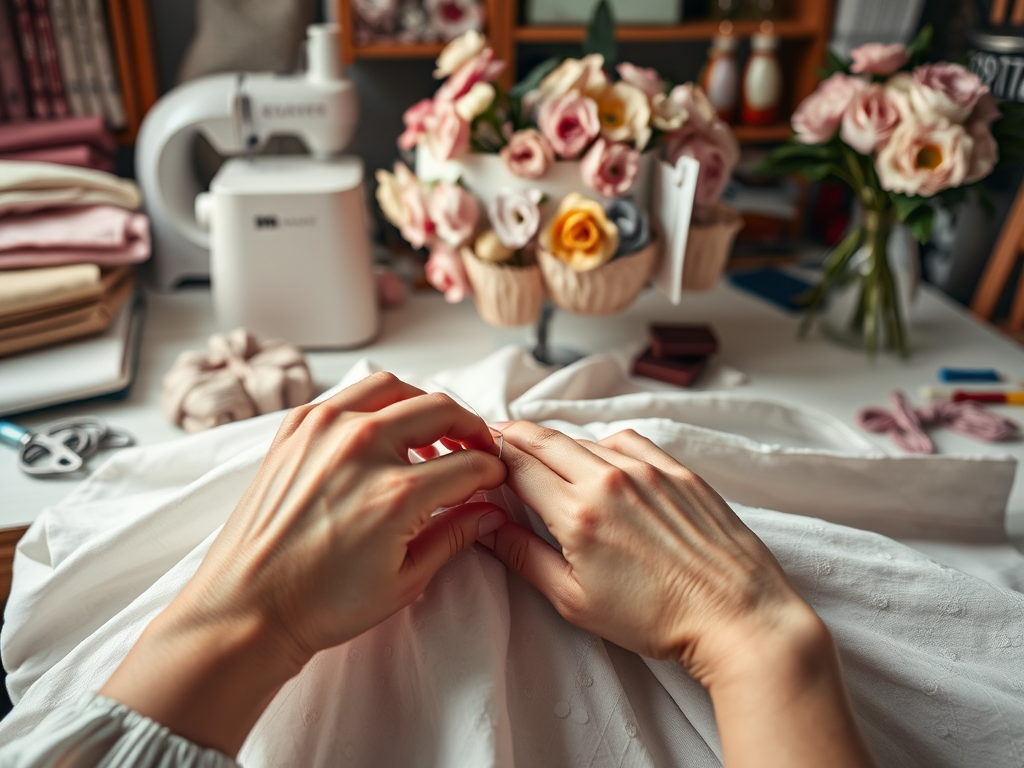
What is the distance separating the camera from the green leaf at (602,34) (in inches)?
46.8

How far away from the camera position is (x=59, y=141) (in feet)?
4.53

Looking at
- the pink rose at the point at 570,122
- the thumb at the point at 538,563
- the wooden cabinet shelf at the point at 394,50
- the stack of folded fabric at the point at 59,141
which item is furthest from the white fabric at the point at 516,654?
the wooden cabinet shelf at the point at 394,50

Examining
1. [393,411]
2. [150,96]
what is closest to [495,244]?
[393,411]

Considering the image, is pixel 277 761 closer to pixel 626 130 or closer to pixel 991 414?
pixel 626 130

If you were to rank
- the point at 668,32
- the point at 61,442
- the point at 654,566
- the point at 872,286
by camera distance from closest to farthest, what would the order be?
the point at 654,566 → the point at 61,442 → the point at 872,286 → the point at 668,32

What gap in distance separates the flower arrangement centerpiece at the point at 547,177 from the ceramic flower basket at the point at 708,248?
0.04 meters

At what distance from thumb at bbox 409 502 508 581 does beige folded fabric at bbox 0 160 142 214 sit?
875mm

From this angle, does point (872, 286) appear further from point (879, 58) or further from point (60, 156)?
point (60, 156)

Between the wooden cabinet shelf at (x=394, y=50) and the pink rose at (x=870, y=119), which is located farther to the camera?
the wooden cabinet shelf at (x=394, y=50)

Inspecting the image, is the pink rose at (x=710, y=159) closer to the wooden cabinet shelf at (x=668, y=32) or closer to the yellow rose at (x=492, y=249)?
the yellow rose at (x=492, y=249)

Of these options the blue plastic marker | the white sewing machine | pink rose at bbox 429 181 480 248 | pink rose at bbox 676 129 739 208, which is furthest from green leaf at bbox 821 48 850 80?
the white sewing machine

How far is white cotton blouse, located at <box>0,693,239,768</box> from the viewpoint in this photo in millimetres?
501

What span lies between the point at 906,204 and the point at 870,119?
13cm

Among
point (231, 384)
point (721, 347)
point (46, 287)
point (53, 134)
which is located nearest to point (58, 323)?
point (46, 287)
